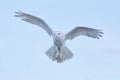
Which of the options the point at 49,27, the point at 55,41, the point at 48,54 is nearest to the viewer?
the point at 55,41

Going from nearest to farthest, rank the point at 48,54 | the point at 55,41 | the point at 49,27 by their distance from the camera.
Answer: the point at 55,41 < the point at 48,54 < the point at 49,27

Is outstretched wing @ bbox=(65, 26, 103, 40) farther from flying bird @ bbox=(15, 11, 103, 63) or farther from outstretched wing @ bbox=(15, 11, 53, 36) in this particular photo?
outstretched wing @ bbox=(15, 11, 53, 36)

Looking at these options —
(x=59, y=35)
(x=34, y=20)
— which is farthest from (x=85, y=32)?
(x=59, y=35)

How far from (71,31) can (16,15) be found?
2.13 metres

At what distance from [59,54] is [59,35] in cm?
89

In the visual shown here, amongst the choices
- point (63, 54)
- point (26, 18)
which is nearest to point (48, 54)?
point (63, 54)

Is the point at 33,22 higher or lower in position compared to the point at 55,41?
higher

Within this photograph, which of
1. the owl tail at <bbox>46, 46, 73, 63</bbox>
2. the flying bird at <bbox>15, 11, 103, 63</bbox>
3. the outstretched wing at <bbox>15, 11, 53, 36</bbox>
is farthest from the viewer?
the outstretched wing at <bbox>15, 11, 53, 36</bbox>

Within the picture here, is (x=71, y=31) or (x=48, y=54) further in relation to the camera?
(x=71, y=31)

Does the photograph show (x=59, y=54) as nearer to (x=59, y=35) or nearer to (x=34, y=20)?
(x=59, y=35)

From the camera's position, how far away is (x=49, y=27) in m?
9.89

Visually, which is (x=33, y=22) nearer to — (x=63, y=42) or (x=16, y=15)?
(x=16, y=15)

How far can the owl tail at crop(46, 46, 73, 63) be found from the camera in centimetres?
850

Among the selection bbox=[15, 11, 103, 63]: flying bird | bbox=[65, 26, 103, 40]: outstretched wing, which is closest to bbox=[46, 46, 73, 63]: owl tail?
bbox=[15, 11, 103, 63]: flying bird
